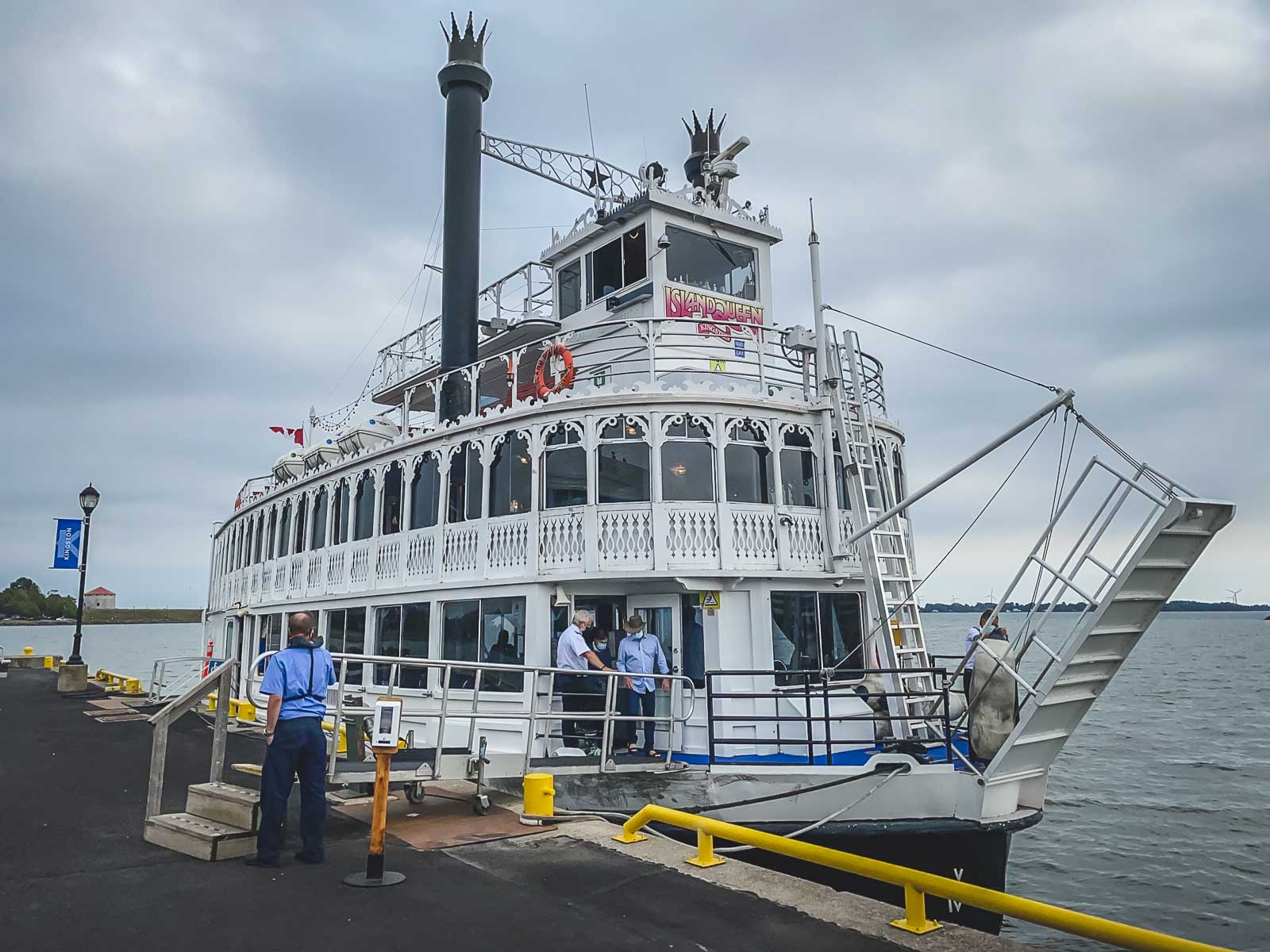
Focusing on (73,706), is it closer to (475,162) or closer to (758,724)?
(475,162)

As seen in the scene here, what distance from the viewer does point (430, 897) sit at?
594 cm

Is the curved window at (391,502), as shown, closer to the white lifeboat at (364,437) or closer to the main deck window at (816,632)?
the white lifeboat at (364,437)

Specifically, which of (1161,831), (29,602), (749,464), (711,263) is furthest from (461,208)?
(29,602)

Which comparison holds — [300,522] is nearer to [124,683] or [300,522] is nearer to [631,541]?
[124,683]

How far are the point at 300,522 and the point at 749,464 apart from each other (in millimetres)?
11703

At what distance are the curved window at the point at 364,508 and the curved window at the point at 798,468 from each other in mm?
8126

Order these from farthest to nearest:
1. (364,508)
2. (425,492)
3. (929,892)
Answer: (364,508), (425,492), (929,892)

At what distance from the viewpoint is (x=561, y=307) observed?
58.2 feet

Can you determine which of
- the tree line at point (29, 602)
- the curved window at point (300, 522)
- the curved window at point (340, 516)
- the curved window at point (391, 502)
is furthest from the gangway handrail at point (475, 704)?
the tree line at point (29, 602)

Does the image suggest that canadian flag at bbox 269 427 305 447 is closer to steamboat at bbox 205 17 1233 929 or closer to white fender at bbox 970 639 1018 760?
steamboat at bbox 205 17 1233 929

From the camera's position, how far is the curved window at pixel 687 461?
11984 millimetres

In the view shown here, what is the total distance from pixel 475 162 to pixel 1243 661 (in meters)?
75.2

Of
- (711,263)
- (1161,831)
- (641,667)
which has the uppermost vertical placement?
(711,263)

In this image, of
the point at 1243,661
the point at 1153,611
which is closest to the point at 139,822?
the point at 1153,611
